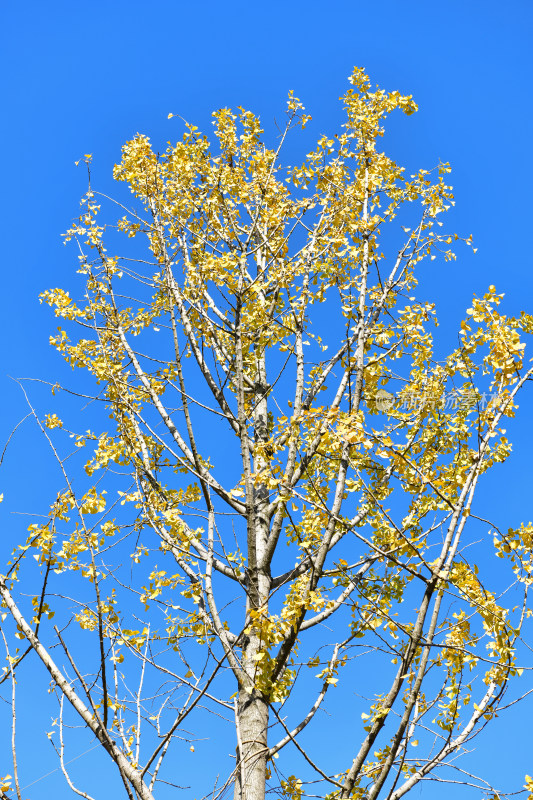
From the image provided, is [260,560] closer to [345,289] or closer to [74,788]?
[74,788]

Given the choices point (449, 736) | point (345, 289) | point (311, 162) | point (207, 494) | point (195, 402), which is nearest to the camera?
point (449, 736)

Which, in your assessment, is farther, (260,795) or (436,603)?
(260,795)

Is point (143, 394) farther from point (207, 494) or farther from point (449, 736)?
point (449, 736)

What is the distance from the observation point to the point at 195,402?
13.9 feet

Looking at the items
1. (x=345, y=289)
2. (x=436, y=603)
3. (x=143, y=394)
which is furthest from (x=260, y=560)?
(x=345, y=289)

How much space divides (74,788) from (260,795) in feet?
4.83

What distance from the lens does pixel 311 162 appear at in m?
6.19

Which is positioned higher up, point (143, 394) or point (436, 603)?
point (143, 394)

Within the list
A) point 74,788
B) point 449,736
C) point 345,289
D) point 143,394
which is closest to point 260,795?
point 449,736

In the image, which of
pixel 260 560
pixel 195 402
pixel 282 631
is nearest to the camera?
pixel 282 631

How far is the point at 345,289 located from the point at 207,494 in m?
2.90

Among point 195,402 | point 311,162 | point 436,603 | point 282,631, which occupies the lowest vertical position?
point 436,603

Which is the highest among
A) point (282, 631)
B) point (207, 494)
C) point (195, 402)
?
point (195, 402)

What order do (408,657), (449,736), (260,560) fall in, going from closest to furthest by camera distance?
(408,657), (449,736), (260,560)
